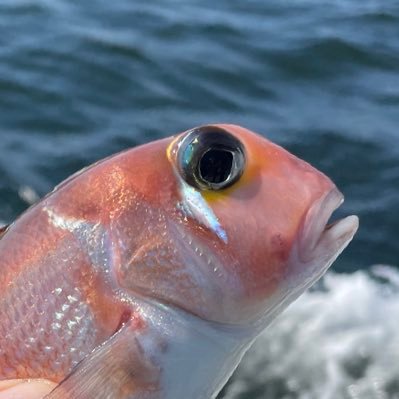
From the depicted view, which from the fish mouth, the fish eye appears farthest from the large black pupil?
the fish mouth

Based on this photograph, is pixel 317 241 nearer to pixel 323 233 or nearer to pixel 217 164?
pixel 323 233

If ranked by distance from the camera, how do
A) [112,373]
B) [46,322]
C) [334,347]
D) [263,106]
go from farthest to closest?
[263,106], [334,347], [46,322], [112,373]

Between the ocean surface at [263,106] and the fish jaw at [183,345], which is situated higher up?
the fish jaw at [183,345]

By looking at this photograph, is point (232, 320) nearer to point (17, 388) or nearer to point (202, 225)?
point (202, 225)

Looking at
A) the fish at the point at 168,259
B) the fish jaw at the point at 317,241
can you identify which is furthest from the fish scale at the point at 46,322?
the fish jaw at the point at 317,241

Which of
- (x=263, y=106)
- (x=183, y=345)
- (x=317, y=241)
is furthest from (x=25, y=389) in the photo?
(x=263, y=106)

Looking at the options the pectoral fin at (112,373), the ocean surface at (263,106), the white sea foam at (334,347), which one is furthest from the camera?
→ the ocean surface at (263,106)

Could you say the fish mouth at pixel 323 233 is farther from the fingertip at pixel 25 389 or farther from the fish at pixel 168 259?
the fingertip at pixel 25 389
